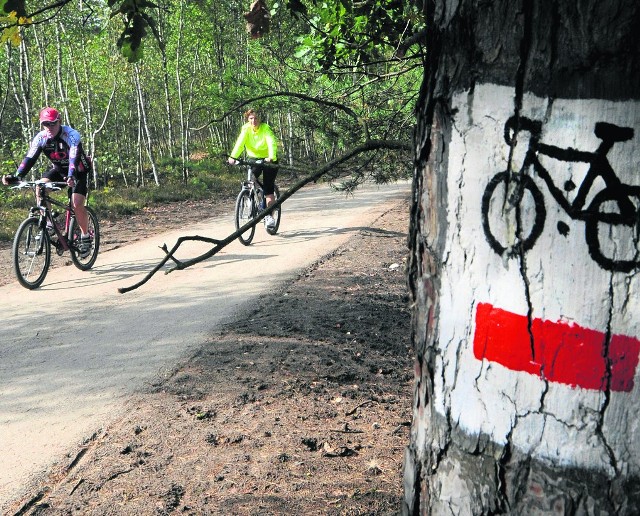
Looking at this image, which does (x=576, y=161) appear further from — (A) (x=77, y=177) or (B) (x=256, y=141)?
(B) (x=256, y=141)

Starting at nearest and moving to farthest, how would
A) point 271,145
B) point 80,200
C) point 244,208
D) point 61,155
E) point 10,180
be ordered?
point 10,180, point 61,155, point 80,200, point 271,145, point 244,208

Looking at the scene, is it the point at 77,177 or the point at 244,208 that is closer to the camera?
the point at 77,177

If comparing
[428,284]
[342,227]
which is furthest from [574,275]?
[342,227]

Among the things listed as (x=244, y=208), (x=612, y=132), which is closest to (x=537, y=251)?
(x=612, y=132)

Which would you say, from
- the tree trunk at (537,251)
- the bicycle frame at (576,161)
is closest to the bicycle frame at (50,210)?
the tree trunk at (537,251)

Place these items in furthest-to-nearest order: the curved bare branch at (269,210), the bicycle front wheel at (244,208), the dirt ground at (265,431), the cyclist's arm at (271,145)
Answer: the bicycle front wheel at (244,208)
the cyclist's arm at (271,145)
the dirt ground at (265,431)
the curved bare branch at (269,210)

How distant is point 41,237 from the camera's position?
27.3 ft

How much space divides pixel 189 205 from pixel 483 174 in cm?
1599

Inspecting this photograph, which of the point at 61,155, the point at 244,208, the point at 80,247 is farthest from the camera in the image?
the point at 244,208

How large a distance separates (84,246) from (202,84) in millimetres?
16329

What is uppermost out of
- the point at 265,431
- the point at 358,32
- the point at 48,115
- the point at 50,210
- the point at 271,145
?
the point at 358,32

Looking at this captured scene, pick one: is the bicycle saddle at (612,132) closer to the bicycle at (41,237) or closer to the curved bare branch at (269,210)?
the curved bare branch at (269,210)

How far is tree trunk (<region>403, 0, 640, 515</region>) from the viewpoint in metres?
1.11

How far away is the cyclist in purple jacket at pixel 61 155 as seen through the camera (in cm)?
812
